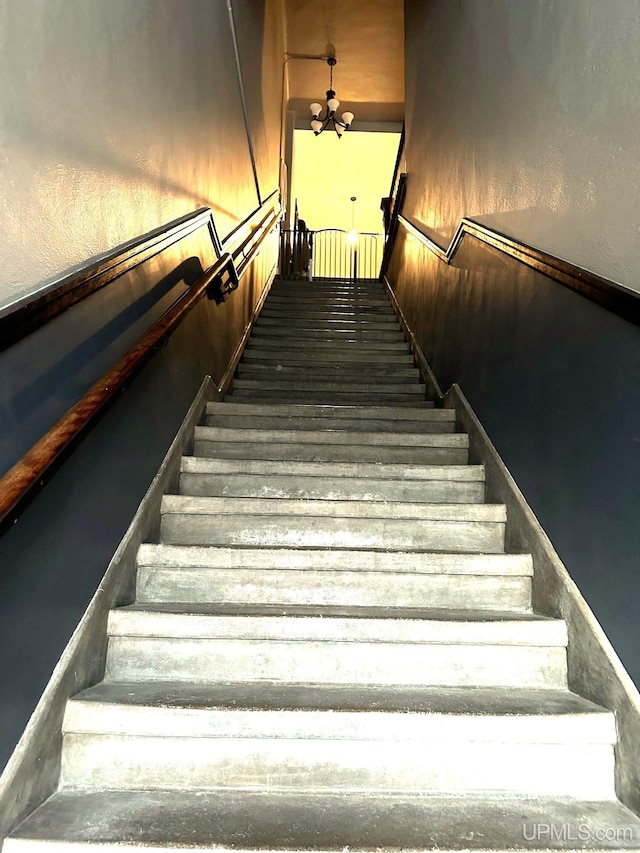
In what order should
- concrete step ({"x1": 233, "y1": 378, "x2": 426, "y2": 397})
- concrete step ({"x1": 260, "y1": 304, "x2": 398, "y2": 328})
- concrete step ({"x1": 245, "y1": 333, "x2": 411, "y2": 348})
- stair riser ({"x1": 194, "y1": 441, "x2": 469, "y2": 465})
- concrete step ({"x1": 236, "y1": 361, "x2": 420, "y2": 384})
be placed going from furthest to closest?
concrete step ({"x1": 260, "y1": 304, "x2": 398, "y2": 328}) → concrete step ({"x1": 245, "y1": 333, "x2": 411, "y2": 348}) → concrete step ({"x1": 236, "y1": 361, "x2": 420, "y2": 384}) → concrete step ({"x1": 233, "y1": 378, "x2": 426, "y2": 397}) → stair riser ({"x1": 194, "y1": 441, "x2": 469, "y2": 465})

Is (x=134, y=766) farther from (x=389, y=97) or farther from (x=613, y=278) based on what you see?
(x=389, y=97)

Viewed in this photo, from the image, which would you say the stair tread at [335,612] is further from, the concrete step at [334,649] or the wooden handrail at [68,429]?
the wooden handrail at [68,429]

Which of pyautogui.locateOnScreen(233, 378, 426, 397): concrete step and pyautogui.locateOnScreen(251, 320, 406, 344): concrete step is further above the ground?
pyautogui.locateOnScreen(251, 320, 406, 344): concrete step

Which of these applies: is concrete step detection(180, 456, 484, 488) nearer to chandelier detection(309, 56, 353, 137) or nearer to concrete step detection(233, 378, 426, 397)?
concrete step detection(233, 378, 426, 397)

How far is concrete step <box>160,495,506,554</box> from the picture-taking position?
238 centimetres

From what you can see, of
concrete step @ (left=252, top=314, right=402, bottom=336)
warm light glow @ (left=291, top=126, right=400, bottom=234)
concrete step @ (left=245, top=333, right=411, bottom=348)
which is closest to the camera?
concrete step @ (left=245, top=333, right=411, bottom=348)

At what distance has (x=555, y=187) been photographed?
2158mm

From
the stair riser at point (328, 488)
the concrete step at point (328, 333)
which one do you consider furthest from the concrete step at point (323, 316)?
the stair riser at point (328, 488)

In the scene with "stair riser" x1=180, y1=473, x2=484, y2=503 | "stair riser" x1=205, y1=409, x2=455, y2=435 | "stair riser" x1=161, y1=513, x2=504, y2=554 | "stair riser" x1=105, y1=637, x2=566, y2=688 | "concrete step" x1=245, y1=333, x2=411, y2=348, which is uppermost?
"concrete step" x1=245, y1=333, x2=411, y2=348

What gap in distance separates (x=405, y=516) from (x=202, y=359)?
1.58 meters

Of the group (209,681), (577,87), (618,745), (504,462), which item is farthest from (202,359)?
(618,745)

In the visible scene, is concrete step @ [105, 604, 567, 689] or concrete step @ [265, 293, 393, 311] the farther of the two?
concrete step @ [265, 293, 393, 311]

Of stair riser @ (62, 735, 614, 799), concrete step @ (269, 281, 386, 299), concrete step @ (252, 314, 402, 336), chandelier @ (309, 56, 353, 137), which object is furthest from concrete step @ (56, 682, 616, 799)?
chandelier @ (309, 56, 353, 137)

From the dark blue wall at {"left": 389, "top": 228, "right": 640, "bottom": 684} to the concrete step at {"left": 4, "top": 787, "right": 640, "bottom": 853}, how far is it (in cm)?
40
